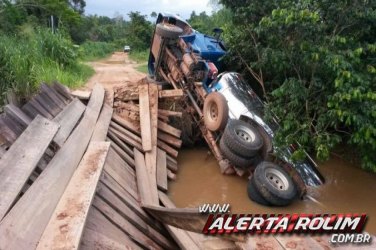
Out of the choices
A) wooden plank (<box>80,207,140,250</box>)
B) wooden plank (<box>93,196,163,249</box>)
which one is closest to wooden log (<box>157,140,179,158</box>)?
wooden plank (<box>93,196,163,249</box>)

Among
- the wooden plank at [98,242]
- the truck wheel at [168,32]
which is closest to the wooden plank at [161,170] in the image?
the wooden plank at [98,242]

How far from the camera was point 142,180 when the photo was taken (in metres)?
5.45

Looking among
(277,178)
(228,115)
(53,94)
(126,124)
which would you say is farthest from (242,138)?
(53,94)

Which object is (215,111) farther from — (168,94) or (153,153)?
(153,153)

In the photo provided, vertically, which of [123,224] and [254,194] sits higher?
[123,224]

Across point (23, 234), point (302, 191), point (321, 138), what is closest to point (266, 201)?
point (302, 191)

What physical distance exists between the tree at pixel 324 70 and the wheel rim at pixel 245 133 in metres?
0.57

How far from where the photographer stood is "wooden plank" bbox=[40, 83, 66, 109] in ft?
20.0

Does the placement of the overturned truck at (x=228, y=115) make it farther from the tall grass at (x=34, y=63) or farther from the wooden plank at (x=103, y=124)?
the tall grass at (x=34, y=63)

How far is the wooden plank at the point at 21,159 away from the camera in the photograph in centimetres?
294

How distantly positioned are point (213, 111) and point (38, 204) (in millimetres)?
5371

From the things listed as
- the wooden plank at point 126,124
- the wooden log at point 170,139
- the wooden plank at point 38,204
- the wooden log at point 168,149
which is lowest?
the wooden log at point 168,149

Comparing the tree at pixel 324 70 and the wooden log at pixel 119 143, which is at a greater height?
the tree at pixel 324 70

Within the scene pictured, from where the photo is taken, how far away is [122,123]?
7.61 meters
